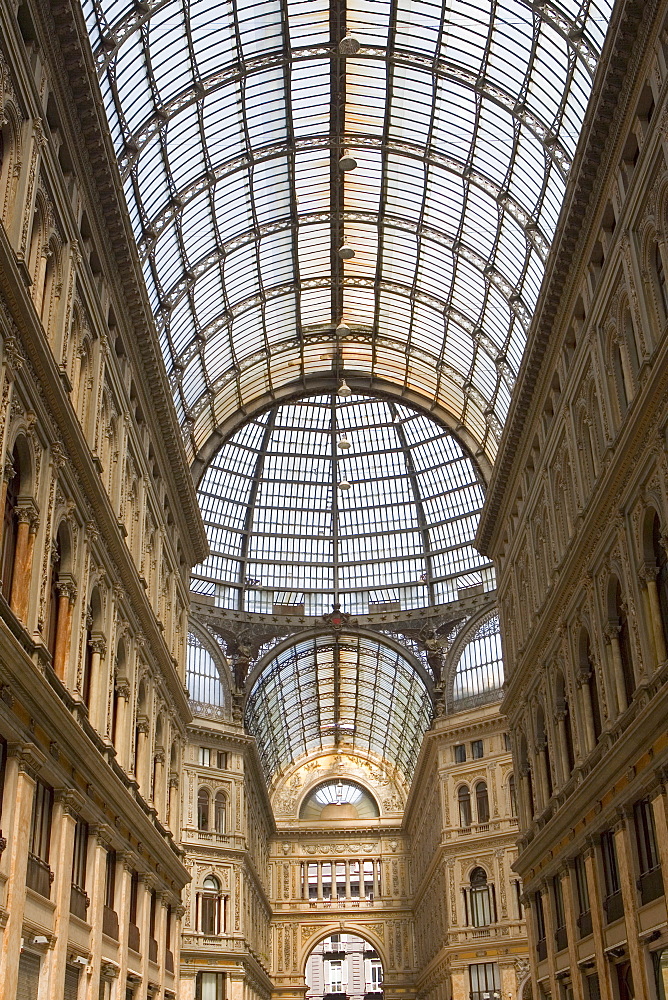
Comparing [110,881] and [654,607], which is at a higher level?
[654,607]

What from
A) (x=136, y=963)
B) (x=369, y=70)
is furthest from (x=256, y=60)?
(x=136, y=963)

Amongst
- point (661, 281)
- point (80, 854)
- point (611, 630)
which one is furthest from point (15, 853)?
point (661, 281)

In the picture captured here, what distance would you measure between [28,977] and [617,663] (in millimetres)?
17360

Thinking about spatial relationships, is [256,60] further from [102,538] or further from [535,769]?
[535,769]

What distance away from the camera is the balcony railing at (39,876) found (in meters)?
24.1

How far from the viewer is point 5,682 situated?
71.1 feet

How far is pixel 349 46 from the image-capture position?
44688 mm

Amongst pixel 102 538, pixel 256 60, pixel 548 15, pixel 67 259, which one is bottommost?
pixel 102 538

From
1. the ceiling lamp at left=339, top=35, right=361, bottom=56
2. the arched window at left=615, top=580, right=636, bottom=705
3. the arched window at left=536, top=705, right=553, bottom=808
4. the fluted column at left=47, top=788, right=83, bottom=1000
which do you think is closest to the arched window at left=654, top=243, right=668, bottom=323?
the arched window at left=615, top=580, right=636, bottom=705

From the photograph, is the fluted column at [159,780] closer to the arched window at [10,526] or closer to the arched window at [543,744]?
the arched window at [543,744]

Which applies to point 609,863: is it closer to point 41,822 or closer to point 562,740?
point 562,740

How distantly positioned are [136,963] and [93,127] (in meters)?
26.0

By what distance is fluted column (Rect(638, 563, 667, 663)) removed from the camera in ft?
87.8

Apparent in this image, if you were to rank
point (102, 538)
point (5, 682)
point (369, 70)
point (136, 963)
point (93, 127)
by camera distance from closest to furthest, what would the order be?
point (5, 682)
point (93, 127)
point (102, 538)
point (136, 963)
point (369, 70)
